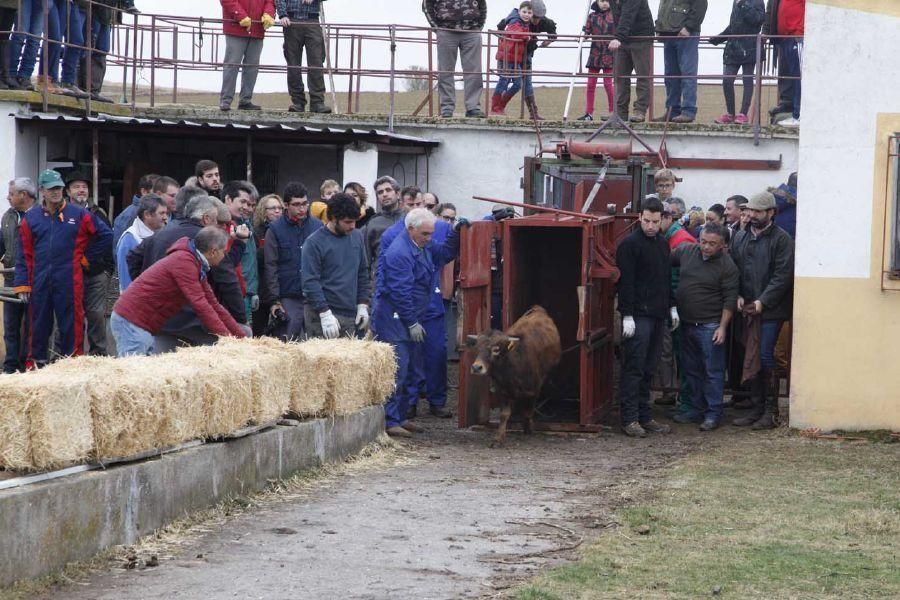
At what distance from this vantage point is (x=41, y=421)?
704 centimetres

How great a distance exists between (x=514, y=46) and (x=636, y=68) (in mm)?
2056

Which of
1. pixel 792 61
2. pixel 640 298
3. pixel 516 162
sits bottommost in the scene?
pixel 640 298

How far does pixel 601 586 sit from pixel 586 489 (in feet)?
10.2

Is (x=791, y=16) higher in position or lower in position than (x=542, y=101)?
higher

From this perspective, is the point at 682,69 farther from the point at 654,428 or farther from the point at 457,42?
the point at 654,428

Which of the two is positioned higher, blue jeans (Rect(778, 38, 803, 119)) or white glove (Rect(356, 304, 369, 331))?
→ blue jeans (Rect(778, 38, 803, 119))

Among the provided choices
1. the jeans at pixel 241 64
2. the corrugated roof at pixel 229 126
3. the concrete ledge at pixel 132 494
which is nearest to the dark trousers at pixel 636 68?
the corrugated roof at pixel 229 126

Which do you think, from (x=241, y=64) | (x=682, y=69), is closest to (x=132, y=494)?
(x=241, y=64)

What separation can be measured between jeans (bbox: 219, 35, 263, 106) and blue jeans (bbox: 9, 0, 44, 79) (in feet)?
10.9

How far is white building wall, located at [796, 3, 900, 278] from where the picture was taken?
12.8 meters

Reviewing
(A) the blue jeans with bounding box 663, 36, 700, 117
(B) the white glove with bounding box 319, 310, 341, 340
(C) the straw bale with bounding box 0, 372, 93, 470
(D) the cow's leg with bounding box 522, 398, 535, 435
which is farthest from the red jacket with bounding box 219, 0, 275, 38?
(C) the straw bale with bounding box 0, 372, 93, 470

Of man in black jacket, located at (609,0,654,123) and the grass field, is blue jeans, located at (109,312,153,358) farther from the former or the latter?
the grass field

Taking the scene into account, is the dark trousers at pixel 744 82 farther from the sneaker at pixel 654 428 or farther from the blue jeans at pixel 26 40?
the blue jeans at pixel 26 40

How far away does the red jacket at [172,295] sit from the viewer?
988 centimetres
